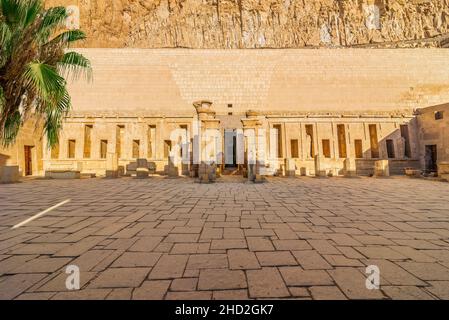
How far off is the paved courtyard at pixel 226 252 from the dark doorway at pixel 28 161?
11.9 meters

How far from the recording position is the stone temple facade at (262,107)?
14.3 metres

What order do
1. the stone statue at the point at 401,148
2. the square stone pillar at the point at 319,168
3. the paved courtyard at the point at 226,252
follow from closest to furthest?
the paved courtyard at the point at 226,252 < the square stone pillar at the point at 319,168 < the stone statue at the point at 401,148

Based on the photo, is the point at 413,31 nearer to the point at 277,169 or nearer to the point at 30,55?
the point at 277,169

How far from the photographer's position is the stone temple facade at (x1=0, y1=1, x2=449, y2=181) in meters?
14.3

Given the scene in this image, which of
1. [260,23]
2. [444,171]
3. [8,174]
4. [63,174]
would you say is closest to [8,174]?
[8,174]

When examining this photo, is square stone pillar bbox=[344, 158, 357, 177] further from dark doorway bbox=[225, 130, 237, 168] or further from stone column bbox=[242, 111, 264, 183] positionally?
dark doorway bbox=[225, 130, 237, 168]

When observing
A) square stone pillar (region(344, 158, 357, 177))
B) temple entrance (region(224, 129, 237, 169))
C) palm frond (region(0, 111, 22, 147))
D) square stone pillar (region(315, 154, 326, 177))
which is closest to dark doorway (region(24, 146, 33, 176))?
palm frond (region(0, 111, 22, 147))

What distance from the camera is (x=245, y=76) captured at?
1688cm

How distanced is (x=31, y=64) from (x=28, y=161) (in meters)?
12.8

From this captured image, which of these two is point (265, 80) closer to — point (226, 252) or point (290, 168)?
point (290, 168)

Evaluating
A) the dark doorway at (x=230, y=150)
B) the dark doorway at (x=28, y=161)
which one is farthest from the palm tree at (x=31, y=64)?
the dark doorway at (x=230, y=150)

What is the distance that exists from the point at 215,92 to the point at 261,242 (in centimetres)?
1537

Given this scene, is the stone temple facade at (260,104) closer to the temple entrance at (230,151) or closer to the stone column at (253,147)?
→ the stone column at (253,147)
